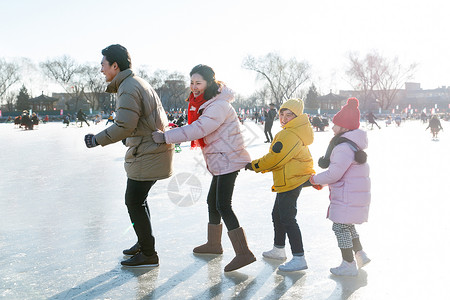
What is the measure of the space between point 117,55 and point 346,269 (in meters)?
2.07

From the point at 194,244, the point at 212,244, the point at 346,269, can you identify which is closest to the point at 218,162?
the point at 212,244

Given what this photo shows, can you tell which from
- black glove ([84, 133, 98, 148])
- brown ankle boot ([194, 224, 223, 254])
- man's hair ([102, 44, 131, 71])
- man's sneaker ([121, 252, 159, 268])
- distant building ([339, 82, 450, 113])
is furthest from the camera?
distant building ([339, 82, 450, 113])

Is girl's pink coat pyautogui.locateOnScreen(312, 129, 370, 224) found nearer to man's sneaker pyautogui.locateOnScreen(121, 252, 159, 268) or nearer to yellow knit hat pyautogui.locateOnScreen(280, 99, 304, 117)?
yellow knit hat pyautogui.locateOnScreen(280, 99, 304, 117)

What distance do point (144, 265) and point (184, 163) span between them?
19.8 feet

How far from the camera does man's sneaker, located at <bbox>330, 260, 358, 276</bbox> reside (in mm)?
2836

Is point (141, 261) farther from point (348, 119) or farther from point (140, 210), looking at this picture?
point (348, 119)

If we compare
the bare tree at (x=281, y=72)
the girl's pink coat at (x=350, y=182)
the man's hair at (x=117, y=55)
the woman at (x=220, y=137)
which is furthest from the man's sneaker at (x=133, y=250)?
the bare tree at (x=281, y=72)

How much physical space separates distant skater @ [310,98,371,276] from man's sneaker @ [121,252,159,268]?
1234 millimetres

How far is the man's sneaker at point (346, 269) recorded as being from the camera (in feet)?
9.30

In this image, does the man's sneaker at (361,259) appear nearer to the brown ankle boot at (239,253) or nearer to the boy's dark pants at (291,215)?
the boy's dark pants at (291,215)

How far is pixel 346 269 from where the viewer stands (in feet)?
9.33

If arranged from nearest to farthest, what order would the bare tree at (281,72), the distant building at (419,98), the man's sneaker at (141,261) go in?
the man's sneaker at (141,261), the bare tree at (281,72), the distant building at (419,98)

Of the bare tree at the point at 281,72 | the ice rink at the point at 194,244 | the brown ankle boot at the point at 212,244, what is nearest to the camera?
the ice rink at the point at 194,244

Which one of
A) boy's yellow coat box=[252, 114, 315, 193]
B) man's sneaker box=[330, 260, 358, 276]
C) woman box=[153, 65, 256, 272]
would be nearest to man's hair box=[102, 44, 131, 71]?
woman box=[153, 65, 256, 272]
